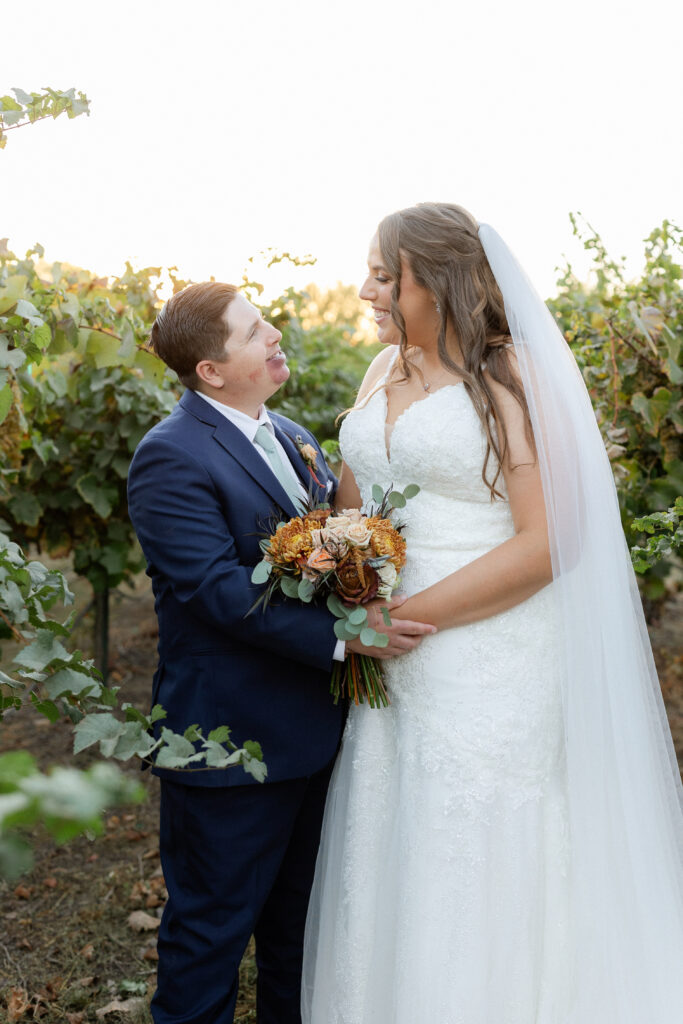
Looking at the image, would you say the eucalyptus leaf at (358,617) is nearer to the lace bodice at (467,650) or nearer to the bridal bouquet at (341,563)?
the bridal bouquet at (341,563)

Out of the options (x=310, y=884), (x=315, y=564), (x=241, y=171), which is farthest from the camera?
(x=241, y=171)

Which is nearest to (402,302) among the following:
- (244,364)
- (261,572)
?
(244,364)

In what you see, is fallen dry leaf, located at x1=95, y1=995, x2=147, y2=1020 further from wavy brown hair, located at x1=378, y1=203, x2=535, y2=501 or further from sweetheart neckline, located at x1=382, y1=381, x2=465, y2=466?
wavy brown hair, located at x1=378, y1=203, x2=535, y2=501

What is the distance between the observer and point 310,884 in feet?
9.41

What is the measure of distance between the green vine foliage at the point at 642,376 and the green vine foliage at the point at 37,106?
2.15 meters

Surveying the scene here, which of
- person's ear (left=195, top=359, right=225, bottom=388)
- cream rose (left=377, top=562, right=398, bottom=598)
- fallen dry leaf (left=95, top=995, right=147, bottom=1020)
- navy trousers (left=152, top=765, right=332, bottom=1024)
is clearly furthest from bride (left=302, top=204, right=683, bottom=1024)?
fallen dry leaf (left=95, top=995, right=147, bottom=1020)

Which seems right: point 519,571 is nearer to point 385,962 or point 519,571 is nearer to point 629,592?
point 629,592

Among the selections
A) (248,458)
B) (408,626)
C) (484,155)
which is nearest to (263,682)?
(408,626)

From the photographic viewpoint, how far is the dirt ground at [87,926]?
123 inches

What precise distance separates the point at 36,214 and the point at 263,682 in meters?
2.02

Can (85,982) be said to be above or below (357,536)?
below

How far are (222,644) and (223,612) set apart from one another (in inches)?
7.6

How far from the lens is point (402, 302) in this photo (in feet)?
8.63

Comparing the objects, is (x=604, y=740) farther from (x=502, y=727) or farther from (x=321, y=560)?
(x=321, y=560)
